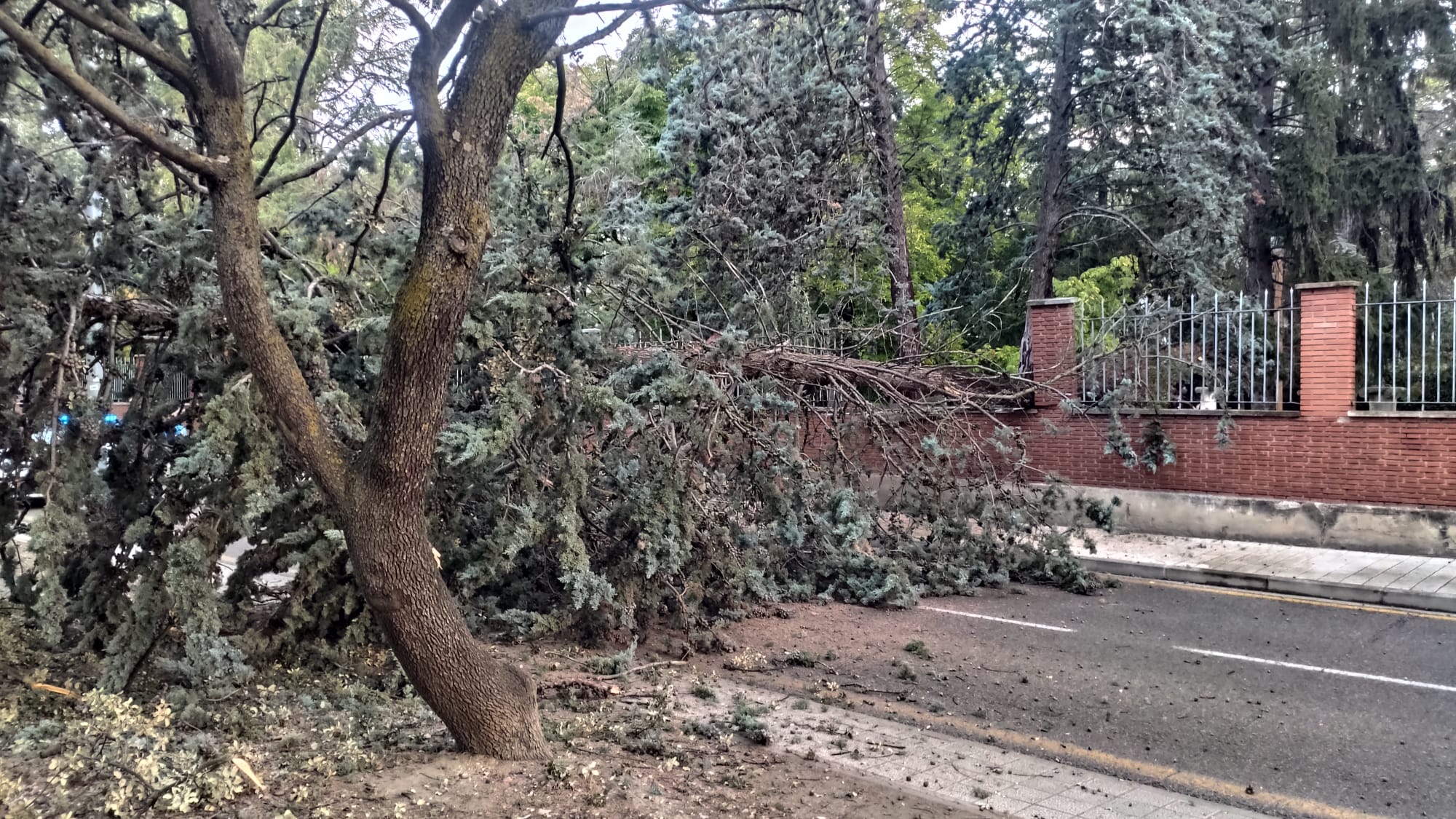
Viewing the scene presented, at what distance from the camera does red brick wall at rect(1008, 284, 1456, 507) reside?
11.7 m

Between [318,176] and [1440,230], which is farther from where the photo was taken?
[1440,230]

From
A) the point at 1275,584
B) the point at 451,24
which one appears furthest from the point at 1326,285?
the point at 451,24

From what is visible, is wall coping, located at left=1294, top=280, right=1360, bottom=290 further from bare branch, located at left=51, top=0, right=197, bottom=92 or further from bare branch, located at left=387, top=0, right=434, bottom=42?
bare branch, located at left=51, top=0, right=197, bottom=92

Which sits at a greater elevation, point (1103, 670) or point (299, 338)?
point (299, 338)

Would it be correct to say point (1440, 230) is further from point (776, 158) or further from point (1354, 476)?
point (776, 158)

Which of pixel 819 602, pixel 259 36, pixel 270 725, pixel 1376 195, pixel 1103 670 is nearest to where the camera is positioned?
pixel 270 725

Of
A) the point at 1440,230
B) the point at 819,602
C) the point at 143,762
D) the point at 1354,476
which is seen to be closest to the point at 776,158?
the point at 819,602

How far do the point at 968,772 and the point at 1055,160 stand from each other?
13.8 meters

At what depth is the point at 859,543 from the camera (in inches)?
400

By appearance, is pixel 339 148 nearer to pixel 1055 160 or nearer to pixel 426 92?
pixel 426 92

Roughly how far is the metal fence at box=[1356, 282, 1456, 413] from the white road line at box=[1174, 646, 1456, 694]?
19.4ft

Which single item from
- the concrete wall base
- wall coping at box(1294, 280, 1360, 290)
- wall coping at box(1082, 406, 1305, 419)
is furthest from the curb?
wall coping at box(1294, 280, 1360, 290)

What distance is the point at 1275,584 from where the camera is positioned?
10680mm

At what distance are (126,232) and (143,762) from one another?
403 centimetres
